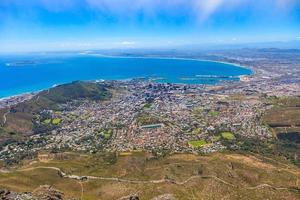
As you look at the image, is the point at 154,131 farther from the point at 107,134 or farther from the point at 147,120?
the point at 107,134

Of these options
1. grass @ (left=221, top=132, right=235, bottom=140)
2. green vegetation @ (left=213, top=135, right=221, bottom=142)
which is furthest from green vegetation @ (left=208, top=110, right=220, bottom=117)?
green vegetation @ (left=213, top=135, right=221, bottom=142)

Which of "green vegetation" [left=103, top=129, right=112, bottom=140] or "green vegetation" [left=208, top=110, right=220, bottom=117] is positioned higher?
"green vegetation" [left=103, top=129, right=112, bottom=140]

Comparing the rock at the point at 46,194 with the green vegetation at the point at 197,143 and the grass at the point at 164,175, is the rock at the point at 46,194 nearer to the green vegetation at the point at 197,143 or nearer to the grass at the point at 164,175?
the grass at the point at 164,175

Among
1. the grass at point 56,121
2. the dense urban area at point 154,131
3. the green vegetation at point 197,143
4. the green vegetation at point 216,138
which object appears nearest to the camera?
the dense urban area at point 154,131

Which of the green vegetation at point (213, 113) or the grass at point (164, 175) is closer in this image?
the grass at point (164, 175)

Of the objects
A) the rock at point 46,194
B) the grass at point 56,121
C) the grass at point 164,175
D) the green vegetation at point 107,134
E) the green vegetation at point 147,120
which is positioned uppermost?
the rock at point 46,194

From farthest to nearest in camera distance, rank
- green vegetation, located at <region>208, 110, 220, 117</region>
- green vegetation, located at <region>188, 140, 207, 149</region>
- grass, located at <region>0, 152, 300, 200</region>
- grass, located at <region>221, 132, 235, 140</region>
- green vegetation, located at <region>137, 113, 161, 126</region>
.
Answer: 1. green vegetation, located at <region>208, 110, 220, 117</region>
2. green vegetation, located at <region>137, 113, 161, 126</region>
3. grass, located at <region>221, 132, 235, 140</region>
4. green vegetation, located at <region>188, 140, 207, 149</region>
5. grass, located at <region>0, 152, 300, 200</region>

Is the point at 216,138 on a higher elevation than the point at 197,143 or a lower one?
lower

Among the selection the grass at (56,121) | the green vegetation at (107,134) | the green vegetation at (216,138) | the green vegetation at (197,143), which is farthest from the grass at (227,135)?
the grass at (56,121)

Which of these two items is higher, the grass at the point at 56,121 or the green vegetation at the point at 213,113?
the green vegetation at the point at 213,113

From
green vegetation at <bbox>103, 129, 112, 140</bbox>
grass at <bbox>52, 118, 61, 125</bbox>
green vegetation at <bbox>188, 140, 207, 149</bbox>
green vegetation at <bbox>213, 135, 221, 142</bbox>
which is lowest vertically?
grass at <bbox>52, 118, 61, 125</bbox>

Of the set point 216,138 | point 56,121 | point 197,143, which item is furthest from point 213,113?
point 56,121

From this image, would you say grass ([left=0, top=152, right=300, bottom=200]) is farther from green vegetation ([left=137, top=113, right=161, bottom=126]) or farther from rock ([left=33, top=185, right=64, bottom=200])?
green vegetation ([left=137, top=113, right=161, bottom=126])
